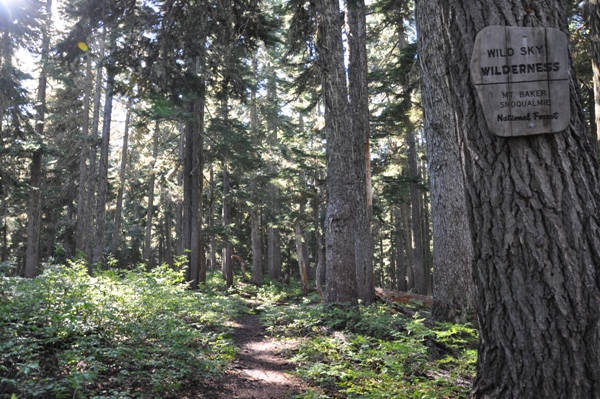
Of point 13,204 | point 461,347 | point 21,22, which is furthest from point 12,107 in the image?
point 461,347

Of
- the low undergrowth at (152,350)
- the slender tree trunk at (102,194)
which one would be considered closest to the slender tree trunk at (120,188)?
the slender tree trunk at (102,194)

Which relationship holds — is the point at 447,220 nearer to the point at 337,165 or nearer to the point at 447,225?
the point at 447,225

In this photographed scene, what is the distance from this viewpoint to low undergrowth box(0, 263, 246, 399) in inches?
158

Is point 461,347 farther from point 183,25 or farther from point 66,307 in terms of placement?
point 183,25

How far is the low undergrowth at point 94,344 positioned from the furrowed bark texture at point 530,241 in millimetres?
3317

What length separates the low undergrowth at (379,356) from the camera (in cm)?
403

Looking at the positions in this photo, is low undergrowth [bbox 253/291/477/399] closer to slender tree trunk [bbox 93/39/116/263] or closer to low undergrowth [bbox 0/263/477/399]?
low undergrowth [bbox 0/263/477/399]

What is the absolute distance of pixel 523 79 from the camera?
2420 mm

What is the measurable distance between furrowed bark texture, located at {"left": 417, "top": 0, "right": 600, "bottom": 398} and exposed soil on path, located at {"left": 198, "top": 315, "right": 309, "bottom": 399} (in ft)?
10.1

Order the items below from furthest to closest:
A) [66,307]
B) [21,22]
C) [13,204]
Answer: [13,204]
[21,22]
[66,307]

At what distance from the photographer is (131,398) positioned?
13.6 feet

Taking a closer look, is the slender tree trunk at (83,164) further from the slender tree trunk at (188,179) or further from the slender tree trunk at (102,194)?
the slender tree trunk at (188,179)

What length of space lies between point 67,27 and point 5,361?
81.0 feet

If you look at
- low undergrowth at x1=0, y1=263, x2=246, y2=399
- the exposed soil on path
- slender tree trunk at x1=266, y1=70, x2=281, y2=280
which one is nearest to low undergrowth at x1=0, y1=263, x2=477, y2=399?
low undergrowth at x1=0, y1=263, x2=246, y2=399
